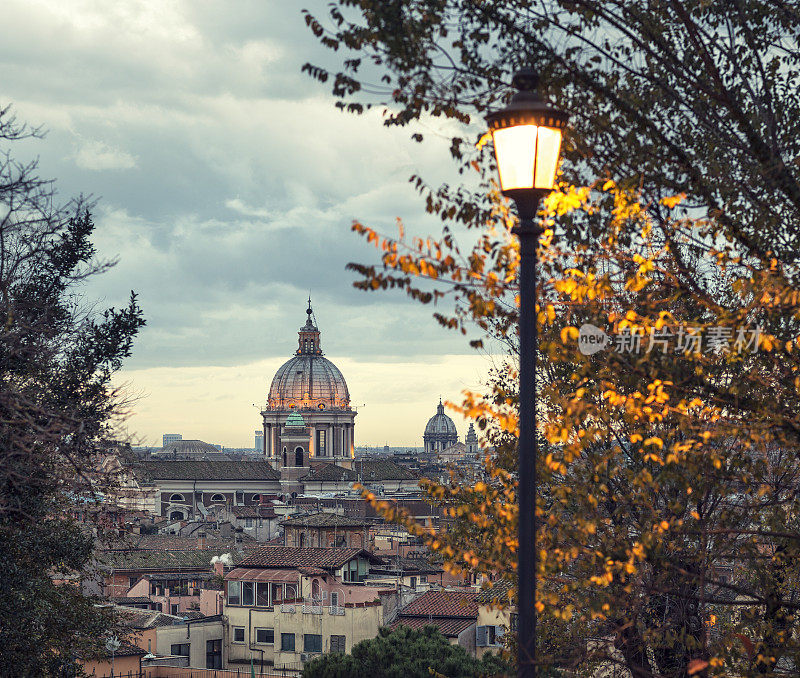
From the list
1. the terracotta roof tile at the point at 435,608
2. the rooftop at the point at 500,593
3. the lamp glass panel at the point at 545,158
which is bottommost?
the terracotta roof tile at the point at 435,608

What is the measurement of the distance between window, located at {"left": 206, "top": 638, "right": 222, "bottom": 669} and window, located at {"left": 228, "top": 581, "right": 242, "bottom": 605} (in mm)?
2060

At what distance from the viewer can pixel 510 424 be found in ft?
29.9

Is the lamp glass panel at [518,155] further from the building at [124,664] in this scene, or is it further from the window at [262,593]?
the window at [262,593]

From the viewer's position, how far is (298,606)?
50.4 metres

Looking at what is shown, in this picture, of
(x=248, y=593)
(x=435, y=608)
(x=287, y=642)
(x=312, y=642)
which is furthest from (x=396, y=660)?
(x=248, y=593)

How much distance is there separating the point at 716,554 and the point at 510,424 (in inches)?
112

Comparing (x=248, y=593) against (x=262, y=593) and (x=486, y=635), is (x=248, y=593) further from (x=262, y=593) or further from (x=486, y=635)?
(x=486, y=635)

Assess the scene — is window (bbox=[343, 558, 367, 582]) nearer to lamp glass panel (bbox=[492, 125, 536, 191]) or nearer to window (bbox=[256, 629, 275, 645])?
window (bbox=[256, 629, 275, 645])

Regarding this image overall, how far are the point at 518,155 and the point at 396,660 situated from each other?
110 feet

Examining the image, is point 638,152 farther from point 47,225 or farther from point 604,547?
point 47,225

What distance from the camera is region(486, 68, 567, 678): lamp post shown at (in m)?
6.72

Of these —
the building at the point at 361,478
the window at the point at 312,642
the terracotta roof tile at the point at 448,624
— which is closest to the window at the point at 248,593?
the window at the point at 312,642

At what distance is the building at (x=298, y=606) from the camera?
49438 mm

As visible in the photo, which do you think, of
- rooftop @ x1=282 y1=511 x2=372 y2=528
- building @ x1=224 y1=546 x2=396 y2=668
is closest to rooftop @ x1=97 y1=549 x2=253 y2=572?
rooftop @ x1=282 y1=511 x2=372 y2=528
